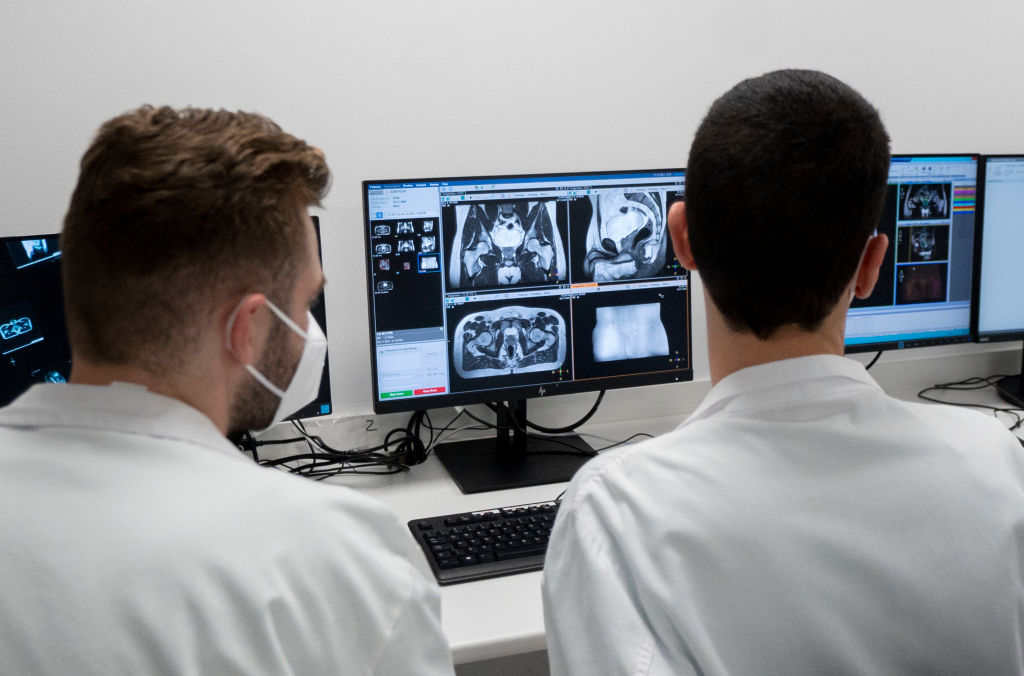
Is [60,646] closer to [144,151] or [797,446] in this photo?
[144,151]

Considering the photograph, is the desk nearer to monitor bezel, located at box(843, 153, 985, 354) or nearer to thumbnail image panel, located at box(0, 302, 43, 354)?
thumbnail image panel, located at box(0, 302, 43, 354)

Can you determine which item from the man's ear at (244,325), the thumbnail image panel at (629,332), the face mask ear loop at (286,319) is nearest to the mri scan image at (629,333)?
the thumbnail image panel at (629,332)

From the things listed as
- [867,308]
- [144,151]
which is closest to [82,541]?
[144,151]

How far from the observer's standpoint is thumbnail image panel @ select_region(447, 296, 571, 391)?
170 centimetres

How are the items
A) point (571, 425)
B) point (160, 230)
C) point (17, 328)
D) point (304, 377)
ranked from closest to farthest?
point (160, 230) < point (304, 377) < point (17, 328) < point (571, 425)

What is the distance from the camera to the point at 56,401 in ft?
2.77

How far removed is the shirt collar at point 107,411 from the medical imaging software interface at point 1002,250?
184cm

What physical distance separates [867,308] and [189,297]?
1586mm

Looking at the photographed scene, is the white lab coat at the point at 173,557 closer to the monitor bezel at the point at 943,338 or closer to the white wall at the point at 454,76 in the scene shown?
the white wall at the point at 454,76

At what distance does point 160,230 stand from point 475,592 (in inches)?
27.6

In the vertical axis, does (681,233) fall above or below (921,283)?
above

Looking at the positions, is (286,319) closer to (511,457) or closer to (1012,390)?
(511,457)

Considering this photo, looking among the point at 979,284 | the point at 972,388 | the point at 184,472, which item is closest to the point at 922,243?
the point at 979,284

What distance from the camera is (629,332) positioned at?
1793mm
